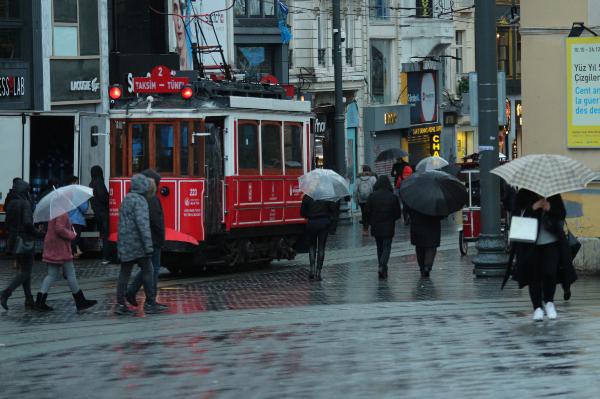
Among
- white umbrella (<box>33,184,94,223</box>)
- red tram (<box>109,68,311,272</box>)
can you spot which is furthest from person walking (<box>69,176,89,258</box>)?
white umbrella (<box>33,184,94,223</box>)

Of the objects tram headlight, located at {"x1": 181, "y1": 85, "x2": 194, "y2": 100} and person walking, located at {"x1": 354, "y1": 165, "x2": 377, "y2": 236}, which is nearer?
tram headlight, located at {"x1": 181, "y1": 85, "x2": 194, "y2": 100}

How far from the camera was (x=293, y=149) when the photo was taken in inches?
1014

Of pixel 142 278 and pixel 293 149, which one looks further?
pixel 293 149

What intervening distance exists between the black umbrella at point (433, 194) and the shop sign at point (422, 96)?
3494 centimetres

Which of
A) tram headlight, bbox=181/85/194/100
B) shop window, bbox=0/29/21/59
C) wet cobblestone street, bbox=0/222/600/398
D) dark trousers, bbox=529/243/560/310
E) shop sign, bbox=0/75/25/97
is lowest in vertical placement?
wet cobblestone street, bbox=0/222/600/398

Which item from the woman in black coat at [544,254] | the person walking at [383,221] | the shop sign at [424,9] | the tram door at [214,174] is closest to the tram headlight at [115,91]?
the tram door at [214,174]

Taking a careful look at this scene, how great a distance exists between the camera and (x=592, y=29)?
70.6ft

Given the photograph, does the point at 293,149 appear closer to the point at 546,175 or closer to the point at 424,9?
the point at 546,175

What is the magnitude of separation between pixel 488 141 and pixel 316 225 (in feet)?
9.73

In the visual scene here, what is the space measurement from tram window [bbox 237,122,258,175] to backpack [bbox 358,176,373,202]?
13.6 metres

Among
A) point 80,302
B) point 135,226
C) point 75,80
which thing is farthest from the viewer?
point 75,80

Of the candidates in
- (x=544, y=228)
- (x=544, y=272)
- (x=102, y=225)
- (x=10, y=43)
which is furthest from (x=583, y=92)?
(x=10, y=43)

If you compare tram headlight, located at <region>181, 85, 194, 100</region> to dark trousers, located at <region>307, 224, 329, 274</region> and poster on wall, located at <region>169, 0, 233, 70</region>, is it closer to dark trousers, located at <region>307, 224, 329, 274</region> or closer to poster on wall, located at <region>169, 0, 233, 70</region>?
dark trousers, located at <region>307, 224, 329, 274</region>

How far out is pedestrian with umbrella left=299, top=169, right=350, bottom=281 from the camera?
893 inches
